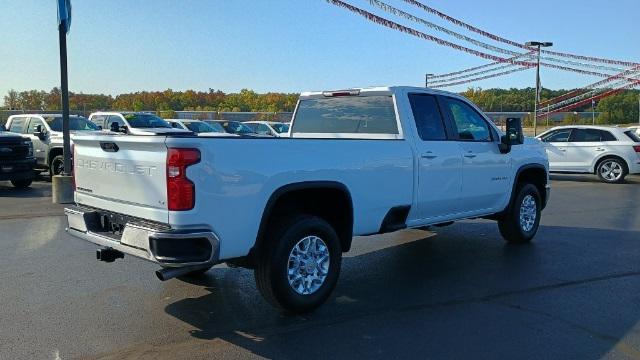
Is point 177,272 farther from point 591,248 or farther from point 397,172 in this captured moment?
point 591,248

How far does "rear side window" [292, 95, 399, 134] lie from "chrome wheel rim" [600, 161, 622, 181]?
13017 mm

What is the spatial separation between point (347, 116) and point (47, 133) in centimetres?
1133

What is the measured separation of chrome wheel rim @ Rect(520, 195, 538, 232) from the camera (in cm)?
812

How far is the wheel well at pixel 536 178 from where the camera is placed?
820 cm

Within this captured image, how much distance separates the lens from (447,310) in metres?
5.21

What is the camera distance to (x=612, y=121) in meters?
65.1

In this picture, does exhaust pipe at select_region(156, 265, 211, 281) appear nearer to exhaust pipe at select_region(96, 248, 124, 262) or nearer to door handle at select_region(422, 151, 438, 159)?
exhaust pipe at select_region(96, 248, 124, 262)

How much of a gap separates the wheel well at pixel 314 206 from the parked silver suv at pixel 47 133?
1136cm

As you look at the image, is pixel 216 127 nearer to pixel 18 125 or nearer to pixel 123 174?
pixel 18 125

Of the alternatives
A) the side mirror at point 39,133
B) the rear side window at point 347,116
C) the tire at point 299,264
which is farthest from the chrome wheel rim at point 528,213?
the side mirror at point 39,133

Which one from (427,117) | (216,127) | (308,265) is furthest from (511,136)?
(216,127)

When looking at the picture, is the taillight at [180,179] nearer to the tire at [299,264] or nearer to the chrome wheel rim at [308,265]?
the tire at [299,264]

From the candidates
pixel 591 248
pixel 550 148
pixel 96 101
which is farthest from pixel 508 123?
pixel 96 101

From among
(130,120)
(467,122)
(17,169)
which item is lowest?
(17,169)
